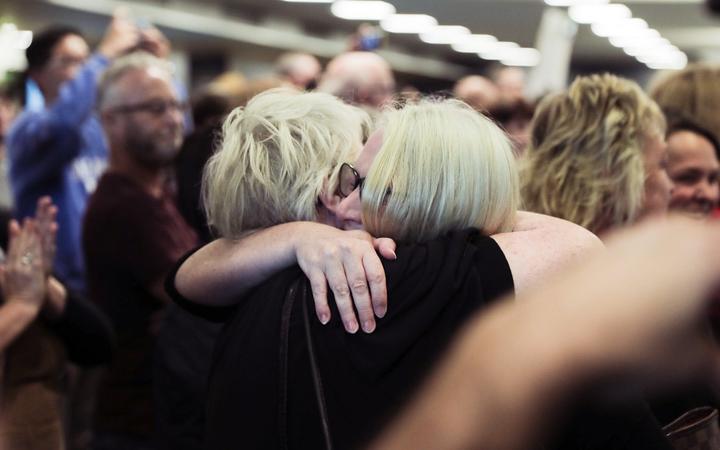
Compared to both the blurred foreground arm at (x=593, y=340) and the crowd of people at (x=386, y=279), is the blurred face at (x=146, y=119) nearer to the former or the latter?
the crowd of people at (x=386, y=279)

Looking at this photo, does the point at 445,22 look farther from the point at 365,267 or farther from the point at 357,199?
the point at 365,267

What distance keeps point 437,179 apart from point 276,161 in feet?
1.06

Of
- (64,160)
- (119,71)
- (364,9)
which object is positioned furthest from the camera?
(364,9)

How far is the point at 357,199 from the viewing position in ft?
5.20

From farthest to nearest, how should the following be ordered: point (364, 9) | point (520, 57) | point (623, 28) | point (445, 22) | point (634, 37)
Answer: point (520, 57)
point (634, 37)
point (445, 22)
point (623, 28)
point (364, 9)

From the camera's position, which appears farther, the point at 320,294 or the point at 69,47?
the point at 69,47

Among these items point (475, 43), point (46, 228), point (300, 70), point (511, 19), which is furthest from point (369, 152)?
point (475, 43)

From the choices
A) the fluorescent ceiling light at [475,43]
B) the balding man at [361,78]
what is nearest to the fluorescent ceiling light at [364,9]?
the fluorescent ceiling light at [475,43]

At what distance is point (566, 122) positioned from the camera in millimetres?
2166

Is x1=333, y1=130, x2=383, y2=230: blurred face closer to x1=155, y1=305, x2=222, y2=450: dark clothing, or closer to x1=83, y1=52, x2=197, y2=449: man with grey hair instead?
x1=155, y1=305, x2=222, y2=450: dark clothing

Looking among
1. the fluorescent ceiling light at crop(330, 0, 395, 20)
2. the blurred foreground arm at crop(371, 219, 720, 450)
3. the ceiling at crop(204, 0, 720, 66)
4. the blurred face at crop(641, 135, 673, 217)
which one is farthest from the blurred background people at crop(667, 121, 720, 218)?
the fluorescent ceiling light at crop(330, 0, 395, 20)

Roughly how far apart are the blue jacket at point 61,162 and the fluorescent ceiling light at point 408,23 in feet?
24.4

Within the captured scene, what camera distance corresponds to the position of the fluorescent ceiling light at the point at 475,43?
544 inches

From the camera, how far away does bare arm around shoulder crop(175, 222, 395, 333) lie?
137 centimetres
